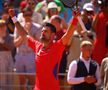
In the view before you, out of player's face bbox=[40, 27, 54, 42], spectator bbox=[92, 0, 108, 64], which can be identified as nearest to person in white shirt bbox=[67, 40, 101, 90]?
spectator bbox=[92, 0, 108, 64]

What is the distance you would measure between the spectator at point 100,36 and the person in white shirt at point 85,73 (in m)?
0.65

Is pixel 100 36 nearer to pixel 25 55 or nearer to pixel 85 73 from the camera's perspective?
pixel 85 73

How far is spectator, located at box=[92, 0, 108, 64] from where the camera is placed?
866 cm

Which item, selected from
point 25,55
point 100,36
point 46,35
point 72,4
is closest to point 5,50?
point 25,55

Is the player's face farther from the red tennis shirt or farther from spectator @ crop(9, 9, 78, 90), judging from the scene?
the red tennis shirt

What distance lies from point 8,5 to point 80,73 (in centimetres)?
340

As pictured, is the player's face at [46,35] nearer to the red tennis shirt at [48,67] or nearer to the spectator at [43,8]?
the red tennis shirt at [48,67]

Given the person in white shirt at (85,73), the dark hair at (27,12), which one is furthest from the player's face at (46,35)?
the dark hair at (27,12)

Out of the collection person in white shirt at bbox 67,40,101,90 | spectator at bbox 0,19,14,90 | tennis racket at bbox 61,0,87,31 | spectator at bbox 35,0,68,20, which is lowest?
person in white shirt at bbox 67,40,101,90

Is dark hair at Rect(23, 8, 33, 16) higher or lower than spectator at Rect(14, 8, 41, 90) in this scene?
higher

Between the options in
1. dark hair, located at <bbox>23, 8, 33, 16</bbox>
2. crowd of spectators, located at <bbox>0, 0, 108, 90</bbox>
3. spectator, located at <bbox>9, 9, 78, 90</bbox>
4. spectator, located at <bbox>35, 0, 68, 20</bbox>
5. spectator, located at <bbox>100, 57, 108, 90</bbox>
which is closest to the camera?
spectator, located at <bbox>9, 9, 78, 90</bbox>

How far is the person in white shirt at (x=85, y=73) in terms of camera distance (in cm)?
786

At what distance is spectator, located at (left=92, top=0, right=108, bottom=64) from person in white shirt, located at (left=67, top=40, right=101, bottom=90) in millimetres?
651

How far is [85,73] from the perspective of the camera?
26.0 ft
